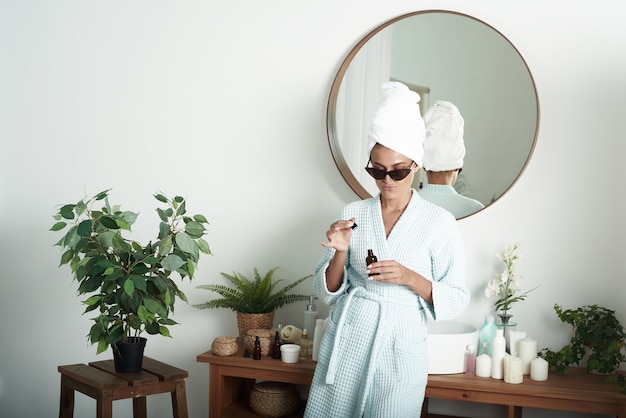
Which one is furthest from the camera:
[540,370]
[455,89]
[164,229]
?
[455,89]

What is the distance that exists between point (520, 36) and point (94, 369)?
76.4 inches

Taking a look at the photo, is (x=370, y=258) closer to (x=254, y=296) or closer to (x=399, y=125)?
(x=399, y=125)

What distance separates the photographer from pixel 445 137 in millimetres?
2744

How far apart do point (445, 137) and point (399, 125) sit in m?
0.51

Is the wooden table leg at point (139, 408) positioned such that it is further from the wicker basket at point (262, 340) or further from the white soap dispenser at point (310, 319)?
the white soap dispenser at point (310, 319)

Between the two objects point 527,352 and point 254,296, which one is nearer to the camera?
point 527,352

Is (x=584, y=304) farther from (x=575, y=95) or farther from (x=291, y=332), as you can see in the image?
(x=291, y=332)

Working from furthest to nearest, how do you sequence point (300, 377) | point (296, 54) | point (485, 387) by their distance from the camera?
1. point (296, 54)
2. point (300, 377)
3. point (485, 387)

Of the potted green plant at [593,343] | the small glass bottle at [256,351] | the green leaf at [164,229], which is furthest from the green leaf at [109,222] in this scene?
the potted green plant at [593,343]

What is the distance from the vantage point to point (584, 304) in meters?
2.64

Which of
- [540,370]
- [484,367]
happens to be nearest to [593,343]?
[540,370]

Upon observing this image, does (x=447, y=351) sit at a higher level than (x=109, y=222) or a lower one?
lower

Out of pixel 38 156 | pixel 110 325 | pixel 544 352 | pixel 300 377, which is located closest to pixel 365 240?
pixel 300 377

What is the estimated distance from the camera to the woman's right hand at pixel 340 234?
90.4 inches
